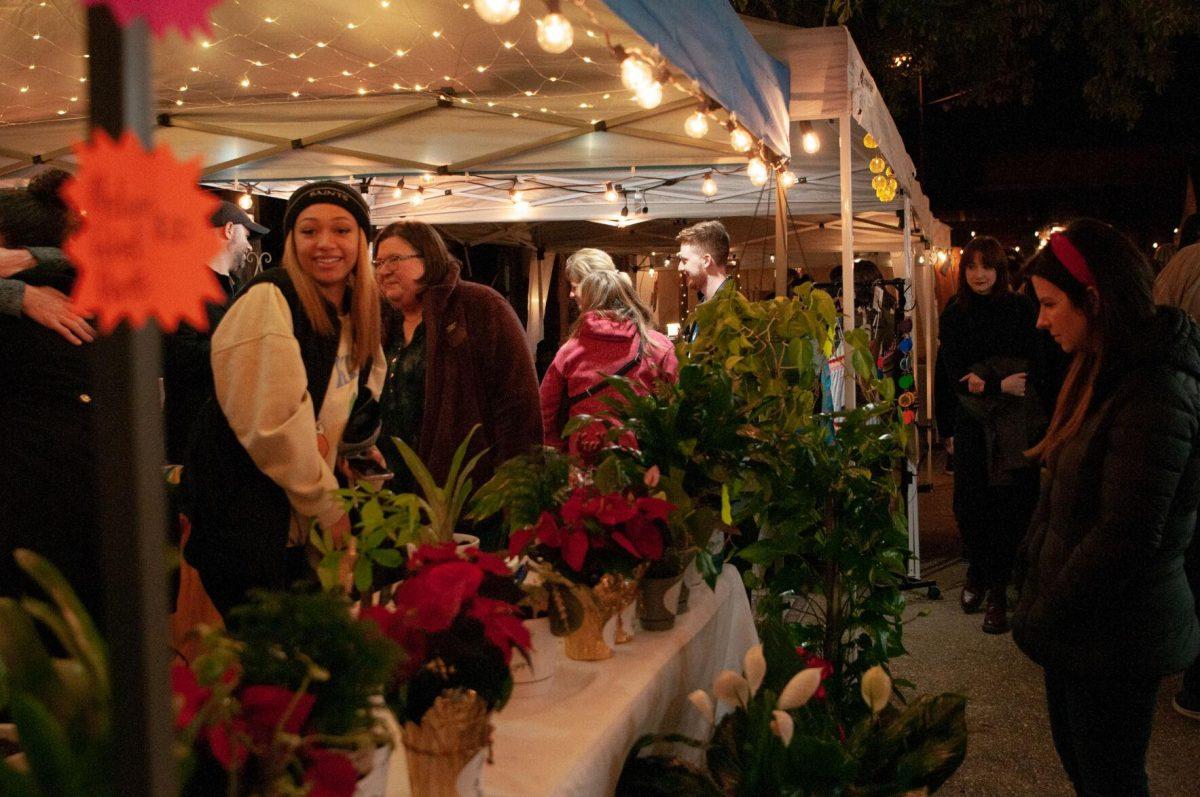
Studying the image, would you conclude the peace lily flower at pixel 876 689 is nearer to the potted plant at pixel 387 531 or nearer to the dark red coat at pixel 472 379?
the potted plant at pixel 387 531

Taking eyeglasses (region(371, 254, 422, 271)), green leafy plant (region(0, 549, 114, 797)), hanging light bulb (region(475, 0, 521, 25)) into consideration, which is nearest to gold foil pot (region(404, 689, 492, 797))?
green leafy plant (region(0, 549, 114, 797))

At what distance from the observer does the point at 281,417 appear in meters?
2.09

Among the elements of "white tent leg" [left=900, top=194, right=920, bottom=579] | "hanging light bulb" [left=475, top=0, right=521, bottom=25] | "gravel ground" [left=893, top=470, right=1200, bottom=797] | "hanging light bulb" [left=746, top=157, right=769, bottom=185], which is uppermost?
"hanging light bulb" [left=475, top=0, right=521, bottom=25]

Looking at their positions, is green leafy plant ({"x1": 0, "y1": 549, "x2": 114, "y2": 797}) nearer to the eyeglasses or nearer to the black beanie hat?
the black beanie hat

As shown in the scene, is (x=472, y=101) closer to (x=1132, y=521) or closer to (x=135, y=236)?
(x=1132, y=521)

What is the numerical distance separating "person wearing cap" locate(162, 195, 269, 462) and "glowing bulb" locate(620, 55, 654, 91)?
1.19 meters

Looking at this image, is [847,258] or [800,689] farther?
[847,258]

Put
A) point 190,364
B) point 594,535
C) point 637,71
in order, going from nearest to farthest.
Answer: point 594,535
point 637,71
point 190,364

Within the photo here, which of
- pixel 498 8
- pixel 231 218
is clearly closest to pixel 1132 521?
pixel 498 8

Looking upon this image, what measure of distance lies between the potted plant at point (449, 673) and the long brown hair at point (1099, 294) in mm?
1542

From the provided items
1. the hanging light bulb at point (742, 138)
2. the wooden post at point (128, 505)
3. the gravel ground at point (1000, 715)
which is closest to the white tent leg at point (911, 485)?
the gravel ground at point (1000, 715)

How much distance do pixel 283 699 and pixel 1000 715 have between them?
12.2 feet

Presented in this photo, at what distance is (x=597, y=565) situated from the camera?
6.39ft

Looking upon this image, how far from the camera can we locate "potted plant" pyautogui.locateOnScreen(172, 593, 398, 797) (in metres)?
0.92
